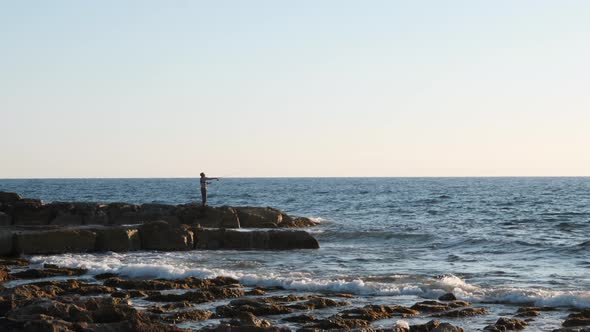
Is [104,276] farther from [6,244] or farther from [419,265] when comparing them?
[419,265]

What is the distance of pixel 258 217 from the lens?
1537 inches

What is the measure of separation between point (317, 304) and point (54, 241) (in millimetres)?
12540

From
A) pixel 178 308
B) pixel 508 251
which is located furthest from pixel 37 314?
pixel 508 251

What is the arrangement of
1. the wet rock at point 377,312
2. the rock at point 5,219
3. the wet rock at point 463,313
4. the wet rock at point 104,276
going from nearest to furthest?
the wet rock at point 377,312 → the wet rock at point 463,313 → the wet rock at point 104,276 → the rock at point 5,219

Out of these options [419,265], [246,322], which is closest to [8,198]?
[419,265]

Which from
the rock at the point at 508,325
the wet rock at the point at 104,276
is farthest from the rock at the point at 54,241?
the rock at the point at 508,325

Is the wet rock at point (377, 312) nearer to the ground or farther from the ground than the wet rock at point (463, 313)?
farther from the ground

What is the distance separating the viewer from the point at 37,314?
13.5m

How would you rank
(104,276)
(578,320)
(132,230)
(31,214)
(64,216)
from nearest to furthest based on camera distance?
(578,320), (104,276), (132,230), (64,216), (31,214)

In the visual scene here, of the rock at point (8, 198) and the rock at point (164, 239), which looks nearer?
the rock at point (164, 239)

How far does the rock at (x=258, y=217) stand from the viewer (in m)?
38.4

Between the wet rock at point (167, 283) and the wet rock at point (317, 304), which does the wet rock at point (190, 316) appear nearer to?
the wet rock at point (317, 304)

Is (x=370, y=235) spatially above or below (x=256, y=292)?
above

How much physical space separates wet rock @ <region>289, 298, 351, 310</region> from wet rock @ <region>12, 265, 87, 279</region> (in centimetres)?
771
